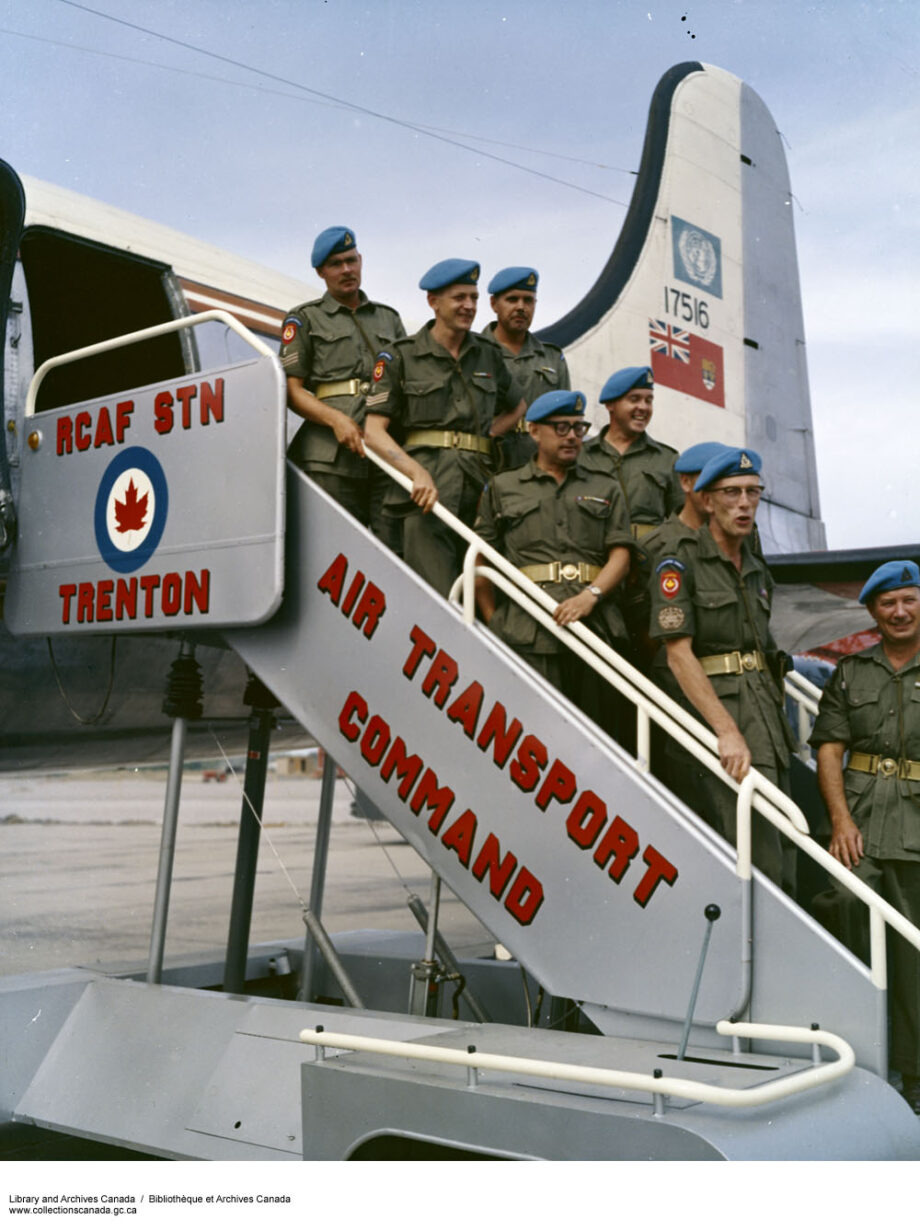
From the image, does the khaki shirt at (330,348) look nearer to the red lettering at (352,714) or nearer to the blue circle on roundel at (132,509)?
the blue circle on roundel at (132,509)

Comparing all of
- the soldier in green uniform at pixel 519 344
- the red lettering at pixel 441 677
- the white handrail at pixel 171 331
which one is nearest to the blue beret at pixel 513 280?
the soldier in green uniform at pixel 519 344

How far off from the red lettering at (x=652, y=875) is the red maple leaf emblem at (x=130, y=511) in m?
2.56

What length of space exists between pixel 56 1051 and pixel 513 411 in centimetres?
320

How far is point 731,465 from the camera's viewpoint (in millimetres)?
4055

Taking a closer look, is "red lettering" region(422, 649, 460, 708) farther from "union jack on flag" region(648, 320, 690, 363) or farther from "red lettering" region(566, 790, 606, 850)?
"union jack on flag" region(648, 320, 690, 363)

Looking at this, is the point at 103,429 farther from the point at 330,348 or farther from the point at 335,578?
the point at 335,578

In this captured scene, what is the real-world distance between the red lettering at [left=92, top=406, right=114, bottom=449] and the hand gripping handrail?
2861 millimetres

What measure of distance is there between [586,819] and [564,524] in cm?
124

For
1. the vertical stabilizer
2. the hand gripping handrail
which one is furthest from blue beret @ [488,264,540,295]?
the vertical stabilizer

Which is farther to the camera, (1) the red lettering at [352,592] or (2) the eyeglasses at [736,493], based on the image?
(1) the red lettering at [352,592]

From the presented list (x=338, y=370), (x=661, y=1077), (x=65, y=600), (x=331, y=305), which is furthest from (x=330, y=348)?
(x=661, y=1077)

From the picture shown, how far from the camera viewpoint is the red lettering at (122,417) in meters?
5.00

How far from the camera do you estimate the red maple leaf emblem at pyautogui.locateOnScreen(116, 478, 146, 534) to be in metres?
4.91
